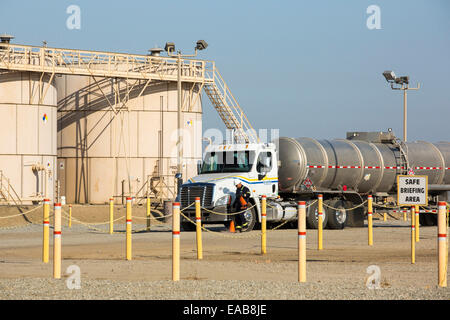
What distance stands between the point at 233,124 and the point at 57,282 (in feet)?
125

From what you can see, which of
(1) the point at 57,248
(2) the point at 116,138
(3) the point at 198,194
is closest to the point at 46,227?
(1) the point at 57,248

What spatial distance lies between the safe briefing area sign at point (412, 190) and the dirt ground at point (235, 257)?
130 centimetres

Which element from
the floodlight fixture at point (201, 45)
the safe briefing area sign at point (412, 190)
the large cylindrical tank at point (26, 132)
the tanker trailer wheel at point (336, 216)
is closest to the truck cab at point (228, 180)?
the tanker trailer wheel at point (336, 216)

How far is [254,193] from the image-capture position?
1241 inches

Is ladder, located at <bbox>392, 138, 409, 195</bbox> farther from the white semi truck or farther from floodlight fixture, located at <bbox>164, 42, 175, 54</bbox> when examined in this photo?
floodlight fixture, located at <bbox>164, 42, 175, 54</bbox>

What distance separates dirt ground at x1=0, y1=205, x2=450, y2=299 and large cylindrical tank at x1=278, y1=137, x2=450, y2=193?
2554 mm

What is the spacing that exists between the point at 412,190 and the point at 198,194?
13.0m

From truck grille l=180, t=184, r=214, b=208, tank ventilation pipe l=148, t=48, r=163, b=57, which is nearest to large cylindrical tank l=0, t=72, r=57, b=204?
tank ventilation pipe l=148, t=48, r=163, b=57

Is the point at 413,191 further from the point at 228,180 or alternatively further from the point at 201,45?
the point at 201,45

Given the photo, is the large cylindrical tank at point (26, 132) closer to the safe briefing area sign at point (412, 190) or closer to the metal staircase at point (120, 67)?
the metal staircase at point (120, 67)

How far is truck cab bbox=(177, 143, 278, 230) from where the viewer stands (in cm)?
3052

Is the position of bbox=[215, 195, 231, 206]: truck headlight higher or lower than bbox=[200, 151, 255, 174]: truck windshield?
lower

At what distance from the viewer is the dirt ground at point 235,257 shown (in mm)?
15898

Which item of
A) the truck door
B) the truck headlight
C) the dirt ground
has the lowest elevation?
the dirt ground
